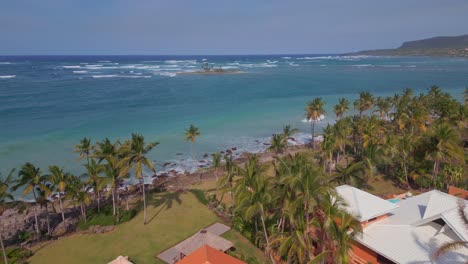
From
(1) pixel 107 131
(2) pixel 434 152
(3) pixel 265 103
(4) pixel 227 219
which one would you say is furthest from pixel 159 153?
(3) pixel 265 103

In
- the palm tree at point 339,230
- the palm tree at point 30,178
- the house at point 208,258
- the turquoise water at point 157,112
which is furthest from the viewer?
the turquoise water at point 157,112

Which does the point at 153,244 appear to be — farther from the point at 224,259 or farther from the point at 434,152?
the point at 434,152

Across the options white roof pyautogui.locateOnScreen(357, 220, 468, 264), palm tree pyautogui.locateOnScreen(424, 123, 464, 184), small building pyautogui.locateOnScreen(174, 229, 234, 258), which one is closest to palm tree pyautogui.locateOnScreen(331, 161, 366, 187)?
white roof pyautogui.locateOnScreen(357, 220, 468, 264)

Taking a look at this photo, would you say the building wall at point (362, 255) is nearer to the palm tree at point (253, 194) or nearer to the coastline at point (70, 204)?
the palm tree at point (253, 194)

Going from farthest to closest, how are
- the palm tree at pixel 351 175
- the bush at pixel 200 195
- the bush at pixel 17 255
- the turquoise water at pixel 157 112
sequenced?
the turquoise water at pixel 157 112 → the bush at pixel 200 195 → the palm tree at pixel 351 175 → the bush at pixel 17 255

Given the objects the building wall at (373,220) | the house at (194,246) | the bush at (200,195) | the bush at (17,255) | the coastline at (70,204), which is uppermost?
the building wall at (373,220)

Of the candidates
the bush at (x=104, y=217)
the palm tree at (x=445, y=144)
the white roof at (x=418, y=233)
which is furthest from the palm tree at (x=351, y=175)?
the bush at (x=104, y=217)
